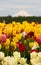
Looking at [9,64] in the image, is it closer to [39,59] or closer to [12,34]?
[39,59]

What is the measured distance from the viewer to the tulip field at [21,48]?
2.52 meters

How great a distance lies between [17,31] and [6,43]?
1.14 metres

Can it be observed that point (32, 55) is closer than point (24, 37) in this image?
Yes

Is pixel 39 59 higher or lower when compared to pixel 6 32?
higher

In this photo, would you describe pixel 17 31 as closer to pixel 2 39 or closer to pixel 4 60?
pixel 2 39

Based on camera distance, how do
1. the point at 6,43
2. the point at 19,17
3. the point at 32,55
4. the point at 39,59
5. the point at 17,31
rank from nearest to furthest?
the point at 39,59 < the point at 32,55 < the point at 6,43 < the point at 17,31 < the point at 19,17

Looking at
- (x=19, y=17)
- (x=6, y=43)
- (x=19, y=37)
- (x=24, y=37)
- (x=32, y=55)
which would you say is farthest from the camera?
(x=19, y=17)

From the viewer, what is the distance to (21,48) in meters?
3.72

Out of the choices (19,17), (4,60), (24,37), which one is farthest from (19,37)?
(19,17)

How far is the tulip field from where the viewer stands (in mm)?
2518

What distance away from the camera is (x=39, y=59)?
2.36 meters

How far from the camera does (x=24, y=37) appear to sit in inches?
197

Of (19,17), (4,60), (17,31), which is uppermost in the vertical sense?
(4,60)

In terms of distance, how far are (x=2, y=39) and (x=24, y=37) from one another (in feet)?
2.14
